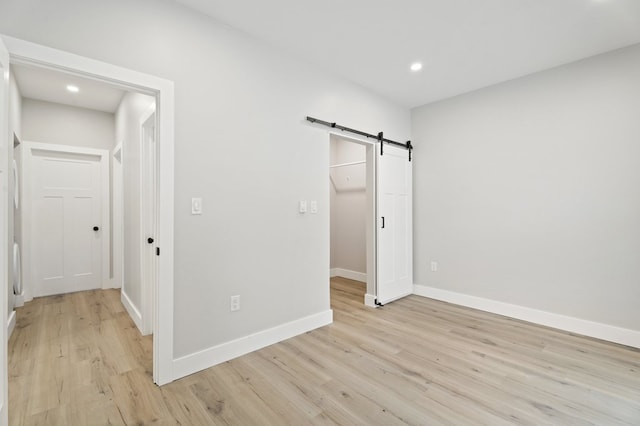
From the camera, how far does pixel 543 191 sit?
3.16 meters

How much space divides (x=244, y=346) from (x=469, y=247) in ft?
9.45

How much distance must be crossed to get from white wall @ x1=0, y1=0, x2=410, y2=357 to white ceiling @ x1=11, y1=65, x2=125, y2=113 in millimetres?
1515

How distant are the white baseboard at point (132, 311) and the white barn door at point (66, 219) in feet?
3.83

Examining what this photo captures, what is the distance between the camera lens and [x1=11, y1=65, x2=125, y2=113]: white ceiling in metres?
3.29

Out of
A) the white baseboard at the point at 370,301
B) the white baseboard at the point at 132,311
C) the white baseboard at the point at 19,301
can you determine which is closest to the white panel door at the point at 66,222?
the white baseboard at the point at 19,301

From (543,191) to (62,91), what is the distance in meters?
5.76

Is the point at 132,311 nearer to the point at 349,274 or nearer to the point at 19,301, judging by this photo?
the point at 19,301

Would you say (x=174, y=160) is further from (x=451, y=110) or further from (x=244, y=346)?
(x=451, y=110)

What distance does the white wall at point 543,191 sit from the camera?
8.96 ft

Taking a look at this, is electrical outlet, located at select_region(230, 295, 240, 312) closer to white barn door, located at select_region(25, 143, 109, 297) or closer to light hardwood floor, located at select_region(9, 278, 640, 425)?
light hardwood floor, located at select_region(9, 278, 640, 425)

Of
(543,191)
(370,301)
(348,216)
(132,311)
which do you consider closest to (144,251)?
(132,311)

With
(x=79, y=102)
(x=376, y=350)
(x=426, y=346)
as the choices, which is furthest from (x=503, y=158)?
(x=79, y=102)

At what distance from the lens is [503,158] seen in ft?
11.3

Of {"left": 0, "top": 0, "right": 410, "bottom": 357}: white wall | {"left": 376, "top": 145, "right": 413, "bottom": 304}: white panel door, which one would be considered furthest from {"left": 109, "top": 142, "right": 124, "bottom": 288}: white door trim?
{"left": 376, "top": 145, "right": 413, "bottom": 304}: white panel door
